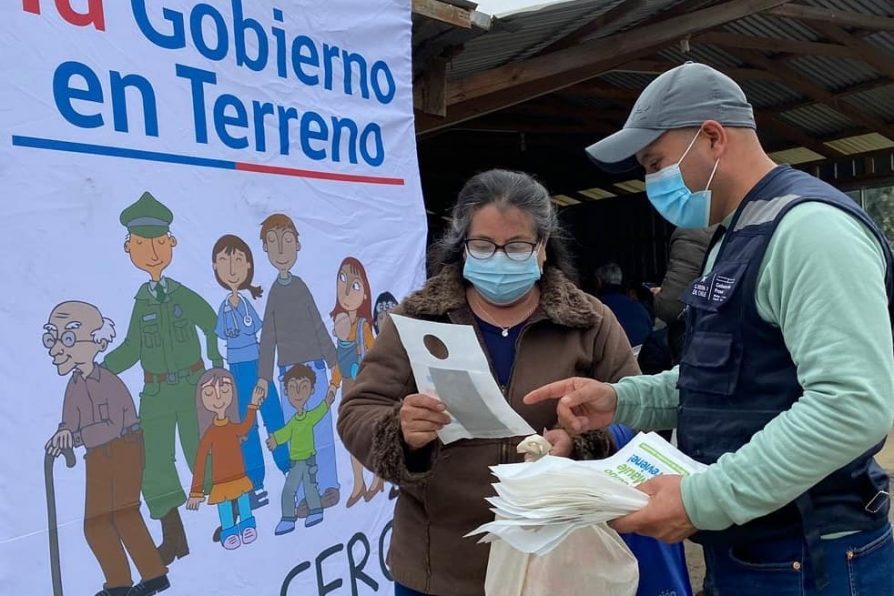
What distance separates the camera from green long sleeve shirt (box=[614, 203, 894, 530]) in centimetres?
103

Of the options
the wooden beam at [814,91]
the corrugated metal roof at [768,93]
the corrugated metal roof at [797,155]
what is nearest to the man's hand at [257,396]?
the wooden beam at [814,91]

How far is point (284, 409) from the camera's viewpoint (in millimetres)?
2391

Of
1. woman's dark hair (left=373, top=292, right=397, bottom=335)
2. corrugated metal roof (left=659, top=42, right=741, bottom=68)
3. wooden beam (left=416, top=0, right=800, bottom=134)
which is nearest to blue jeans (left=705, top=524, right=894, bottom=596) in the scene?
woman's dark hair (left=373, top=292, right=397, bottom=335)

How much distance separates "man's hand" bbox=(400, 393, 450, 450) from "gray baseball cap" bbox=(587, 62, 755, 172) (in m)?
0.66

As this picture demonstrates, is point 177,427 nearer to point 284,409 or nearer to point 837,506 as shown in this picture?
point 284,409

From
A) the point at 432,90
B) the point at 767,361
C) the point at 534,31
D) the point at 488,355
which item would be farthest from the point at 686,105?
the point at 534,31

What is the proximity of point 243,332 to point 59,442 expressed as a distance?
62cm

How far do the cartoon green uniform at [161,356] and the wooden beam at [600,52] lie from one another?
314 centimetres

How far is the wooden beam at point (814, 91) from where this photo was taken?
23.0ft

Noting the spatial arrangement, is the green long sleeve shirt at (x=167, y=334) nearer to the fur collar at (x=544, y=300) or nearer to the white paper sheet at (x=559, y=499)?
the fur collar at (x=544, y=300)

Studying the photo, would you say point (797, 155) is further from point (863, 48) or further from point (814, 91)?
point (863, 48)

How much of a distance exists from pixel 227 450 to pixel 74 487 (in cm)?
47

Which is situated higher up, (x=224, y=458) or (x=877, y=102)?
(x=877, y=102)

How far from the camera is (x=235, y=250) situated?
7.37 feet
